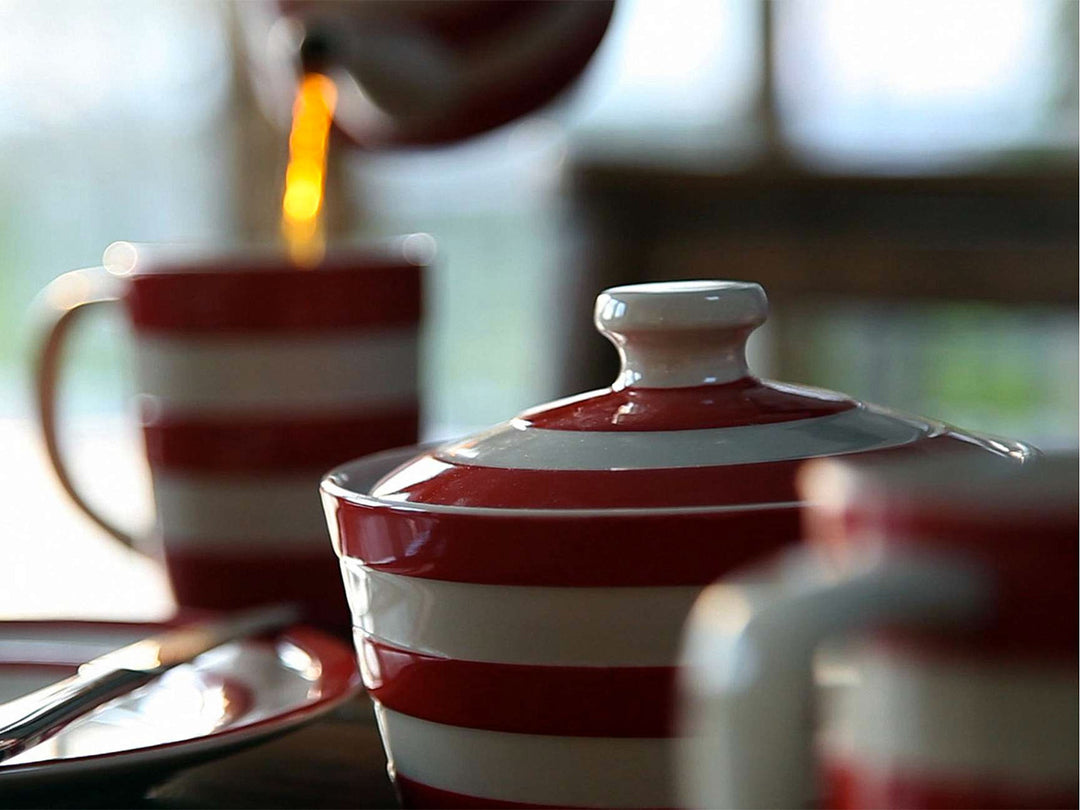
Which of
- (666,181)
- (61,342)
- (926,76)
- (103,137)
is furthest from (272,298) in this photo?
(103,137)

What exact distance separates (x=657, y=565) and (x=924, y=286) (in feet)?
4.83

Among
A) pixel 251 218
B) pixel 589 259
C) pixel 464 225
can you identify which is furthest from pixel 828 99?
pixel 589 259

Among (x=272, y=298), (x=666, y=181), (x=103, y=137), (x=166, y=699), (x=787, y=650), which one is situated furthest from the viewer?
(x=103, y=137)

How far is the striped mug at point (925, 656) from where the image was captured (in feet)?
0.61

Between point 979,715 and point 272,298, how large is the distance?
428 mm

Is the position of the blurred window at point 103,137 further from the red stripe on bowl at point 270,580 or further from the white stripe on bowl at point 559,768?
the white stripe on bowl at point 559,768

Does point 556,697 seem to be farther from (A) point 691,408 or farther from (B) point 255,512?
(B) point 255,512

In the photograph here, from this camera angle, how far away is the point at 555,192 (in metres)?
1.94

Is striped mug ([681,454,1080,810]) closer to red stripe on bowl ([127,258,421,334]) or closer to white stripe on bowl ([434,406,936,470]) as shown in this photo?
white stripe on bowl ([434,406,936,470])

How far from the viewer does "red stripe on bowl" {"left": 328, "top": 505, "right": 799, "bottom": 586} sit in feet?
0.96

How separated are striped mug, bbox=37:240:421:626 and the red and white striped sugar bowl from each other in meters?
0.25

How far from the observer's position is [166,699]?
0.44m

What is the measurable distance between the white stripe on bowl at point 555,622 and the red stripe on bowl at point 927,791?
9 centimetres

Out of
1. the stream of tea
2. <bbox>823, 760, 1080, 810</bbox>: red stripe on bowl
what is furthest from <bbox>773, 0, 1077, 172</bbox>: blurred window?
<bbox>823, 760, 1080, 810</bbox>: red stripe on bowl
